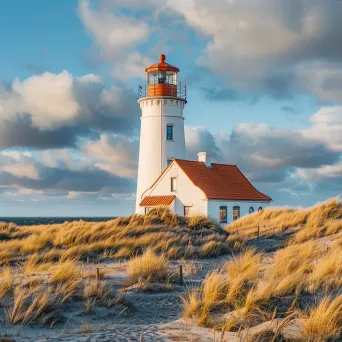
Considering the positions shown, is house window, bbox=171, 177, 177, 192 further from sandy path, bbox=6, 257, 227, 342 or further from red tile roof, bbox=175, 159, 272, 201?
sandy path, bbox=6, 257, 227, 342

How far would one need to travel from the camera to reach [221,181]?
33531mm

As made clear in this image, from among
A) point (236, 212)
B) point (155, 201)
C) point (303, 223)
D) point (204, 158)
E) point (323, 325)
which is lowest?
point (323, 325)

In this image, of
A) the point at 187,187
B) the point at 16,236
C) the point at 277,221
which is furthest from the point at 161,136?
the point at 16,236

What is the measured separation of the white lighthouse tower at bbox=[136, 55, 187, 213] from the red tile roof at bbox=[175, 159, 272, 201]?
6.04ft

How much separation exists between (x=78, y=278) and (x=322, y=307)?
468cm

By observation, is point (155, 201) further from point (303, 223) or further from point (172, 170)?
point (303, 223)

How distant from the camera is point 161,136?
32.9 m

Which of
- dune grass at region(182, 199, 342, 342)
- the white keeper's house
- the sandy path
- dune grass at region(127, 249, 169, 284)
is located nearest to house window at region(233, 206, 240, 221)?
the white keeper's house

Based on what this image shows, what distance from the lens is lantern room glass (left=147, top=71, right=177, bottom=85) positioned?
33.4m

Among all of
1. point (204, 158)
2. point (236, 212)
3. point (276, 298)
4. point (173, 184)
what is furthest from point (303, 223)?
point (204, 158)

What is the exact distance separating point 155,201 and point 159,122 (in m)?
5.28

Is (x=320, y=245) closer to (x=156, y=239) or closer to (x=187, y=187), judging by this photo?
(x=156, y=239)

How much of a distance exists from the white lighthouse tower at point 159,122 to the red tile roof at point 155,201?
0.87 meters

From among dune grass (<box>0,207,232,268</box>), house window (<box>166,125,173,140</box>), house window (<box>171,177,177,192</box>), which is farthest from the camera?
house window (<box>166,125,173,140</box>)
